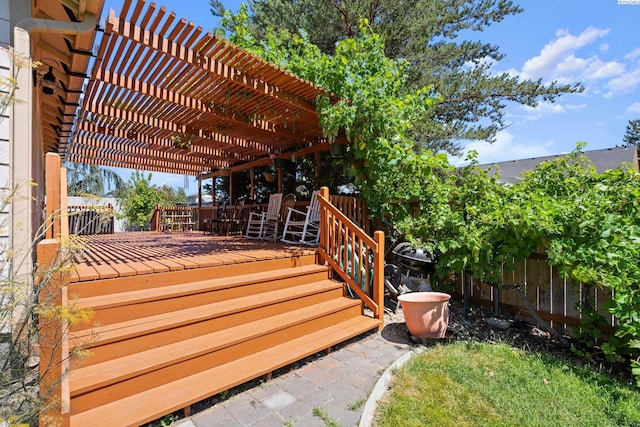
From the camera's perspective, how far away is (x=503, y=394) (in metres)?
2.34

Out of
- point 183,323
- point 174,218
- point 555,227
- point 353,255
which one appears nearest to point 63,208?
point 183,323

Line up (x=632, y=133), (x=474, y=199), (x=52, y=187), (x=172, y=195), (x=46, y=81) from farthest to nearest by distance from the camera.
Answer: (x=632, y=133), (x=172, y=195), (x=474, y=199), (x=46, y=81), (x=52, y=187)

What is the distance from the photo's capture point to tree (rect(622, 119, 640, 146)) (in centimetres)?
3270

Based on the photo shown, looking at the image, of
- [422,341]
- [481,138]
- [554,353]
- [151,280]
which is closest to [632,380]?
[554,353]

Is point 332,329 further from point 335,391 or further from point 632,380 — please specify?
point 632,380

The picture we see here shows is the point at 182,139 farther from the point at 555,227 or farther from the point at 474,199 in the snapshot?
the point at 555,227

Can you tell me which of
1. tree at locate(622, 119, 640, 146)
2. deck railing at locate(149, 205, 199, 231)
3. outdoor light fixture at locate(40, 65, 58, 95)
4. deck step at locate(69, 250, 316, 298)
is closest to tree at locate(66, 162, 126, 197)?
deck railing at locate(149, 205, 199, 231)

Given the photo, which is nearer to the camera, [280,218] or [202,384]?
[202,384]

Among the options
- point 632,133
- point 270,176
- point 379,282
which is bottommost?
Result: point 379,282

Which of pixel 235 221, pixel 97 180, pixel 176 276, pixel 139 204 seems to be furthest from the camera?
pixel 97 180

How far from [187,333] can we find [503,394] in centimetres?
245

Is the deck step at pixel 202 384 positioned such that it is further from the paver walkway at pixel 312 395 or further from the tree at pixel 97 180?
the tree at pixel 97 180

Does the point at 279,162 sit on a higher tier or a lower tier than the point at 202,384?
higher

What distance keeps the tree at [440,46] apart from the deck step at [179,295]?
6.16 meters
